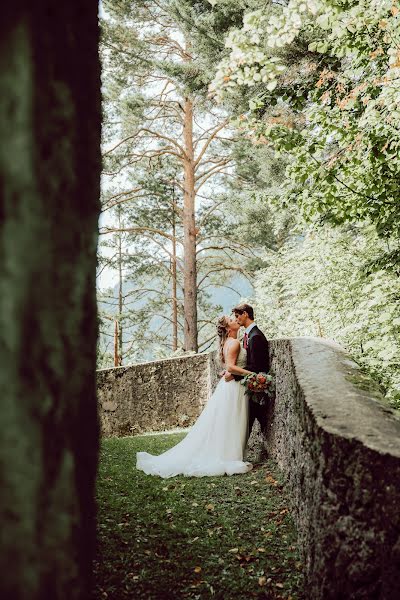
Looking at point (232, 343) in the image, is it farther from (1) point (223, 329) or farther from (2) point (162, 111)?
(2) point (162, 111)

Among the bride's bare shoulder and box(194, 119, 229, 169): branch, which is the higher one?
box(194, 119, 229, 169): branch

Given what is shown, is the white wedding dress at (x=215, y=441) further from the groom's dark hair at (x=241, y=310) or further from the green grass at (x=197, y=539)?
the groom's dark hair at (x=241, y=310)

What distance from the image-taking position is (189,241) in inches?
696

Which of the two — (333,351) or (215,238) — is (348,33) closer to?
(333,351)

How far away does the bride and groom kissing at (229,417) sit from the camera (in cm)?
609

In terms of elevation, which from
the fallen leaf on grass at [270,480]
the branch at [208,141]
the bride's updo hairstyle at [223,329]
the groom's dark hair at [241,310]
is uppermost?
the branch at [208,141]

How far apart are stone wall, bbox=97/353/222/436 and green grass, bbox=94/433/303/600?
254 inches

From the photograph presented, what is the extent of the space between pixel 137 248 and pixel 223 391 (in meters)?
19.4

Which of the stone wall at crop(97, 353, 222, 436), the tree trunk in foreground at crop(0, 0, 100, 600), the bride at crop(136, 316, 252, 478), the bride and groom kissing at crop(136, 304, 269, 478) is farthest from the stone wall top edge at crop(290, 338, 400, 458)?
the stone wall at crop(97, 353, 222, 436)

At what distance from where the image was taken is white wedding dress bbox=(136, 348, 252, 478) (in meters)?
5.92

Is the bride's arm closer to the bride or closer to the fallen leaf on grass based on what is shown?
the bride

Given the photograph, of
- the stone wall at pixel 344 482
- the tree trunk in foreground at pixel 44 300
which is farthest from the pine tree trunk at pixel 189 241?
the tree trunk in foreground at pixel 44 300

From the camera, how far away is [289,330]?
12375 millimetres

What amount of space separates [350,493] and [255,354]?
4.28 m
